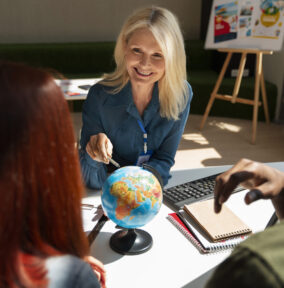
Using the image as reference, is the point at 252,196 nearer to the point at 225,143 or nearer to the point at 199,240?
A: the point at 199,240

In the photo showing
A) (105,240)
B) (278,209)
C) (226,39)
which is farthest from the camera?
(226,39)

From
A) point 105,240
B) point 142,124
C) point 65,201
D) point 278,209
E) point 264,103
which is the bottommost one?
point 264,103

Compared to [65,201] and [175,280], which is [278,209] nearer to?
[175,280]

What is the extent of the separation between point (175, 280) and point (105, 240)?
12.4 inches

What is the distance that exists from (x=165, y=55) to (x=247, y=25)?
325 cm

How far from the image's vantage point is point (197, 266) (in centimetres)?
117

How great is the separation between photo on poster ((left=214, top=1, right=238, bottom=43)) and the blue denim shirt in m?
3.14

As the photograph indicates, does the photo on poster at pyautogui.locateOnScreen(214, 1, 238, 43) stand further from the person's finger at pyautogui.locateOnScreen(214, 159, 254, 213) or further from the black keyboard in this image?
the person's finger at pyautogui.locateOnScreen(214, 159, 254, 213)

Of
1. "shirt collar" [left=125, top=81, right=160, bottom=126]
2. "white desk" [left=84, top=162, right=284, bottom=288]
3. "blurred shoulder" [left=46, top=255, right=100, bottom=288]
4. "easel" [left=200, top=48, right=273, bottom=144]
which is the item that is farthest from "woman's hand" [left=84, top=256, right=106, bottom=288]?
"easel" [left=200, top=48, right=273, bottom=144]

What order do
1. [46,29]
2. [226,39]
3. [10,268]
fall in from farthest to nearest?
[46,29] < [226,39] < [10,268]

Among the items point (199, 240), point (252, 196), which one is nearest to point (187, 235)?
point (199, 240)

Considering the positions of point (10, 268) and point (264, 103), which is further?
point (264, 103)

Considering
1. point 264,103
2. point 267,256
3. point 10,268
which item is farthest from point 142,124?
point 264,103

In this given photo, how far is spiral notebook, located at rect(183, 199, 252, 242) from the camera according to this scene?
1301 millimetres
